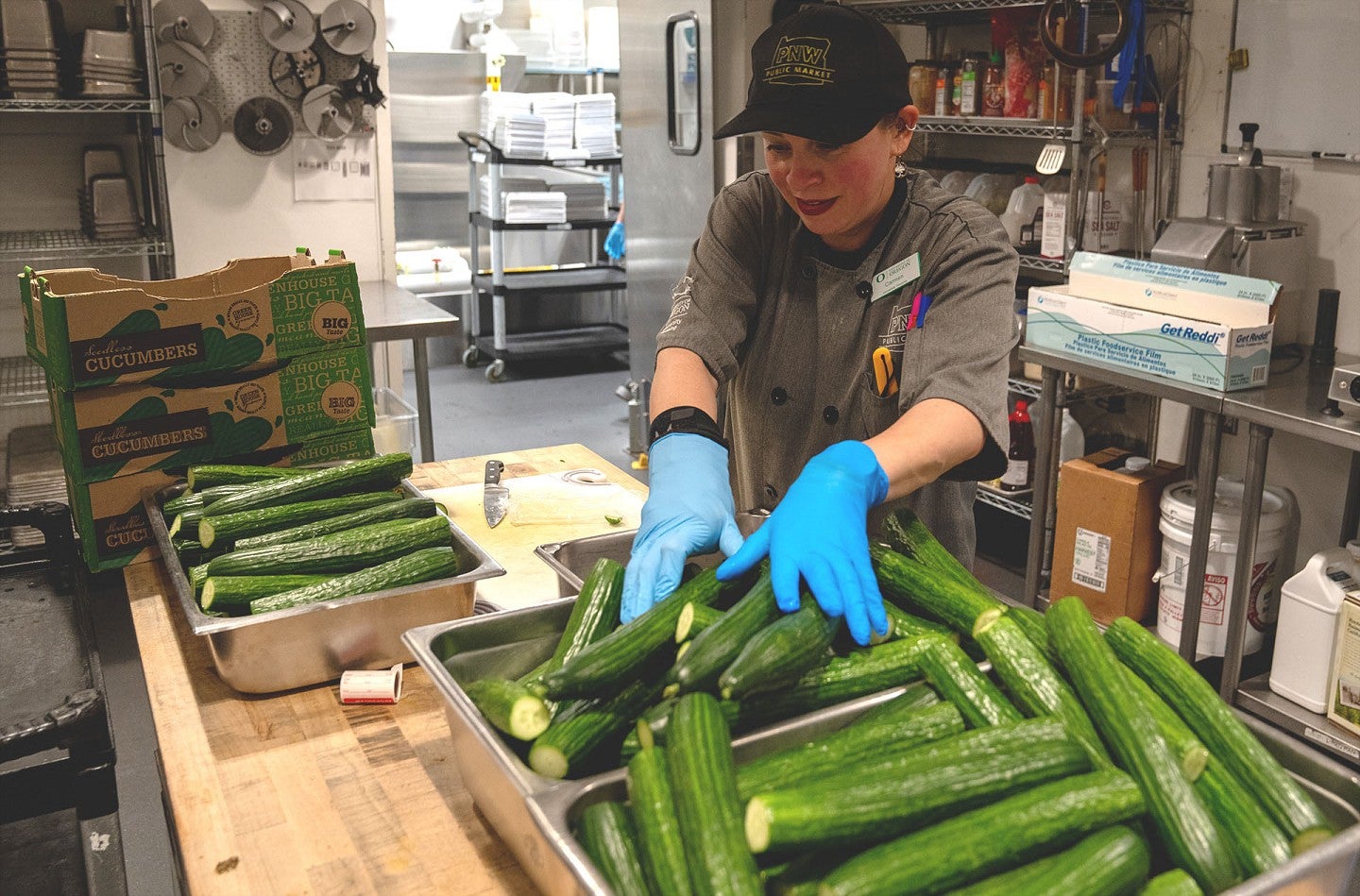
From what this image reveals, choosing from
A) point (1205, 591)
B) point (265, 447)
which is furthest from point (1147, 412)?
point (265, 447)

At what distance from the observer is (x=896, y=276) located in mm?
1853

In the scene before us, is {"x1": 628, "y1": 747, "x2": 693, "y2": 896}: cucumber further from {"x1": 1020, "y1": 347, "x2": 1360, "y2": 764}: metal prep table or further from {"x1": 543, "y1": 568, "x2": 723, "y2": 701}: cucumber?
{"x1": 1020, "y1": 347, "x2": 1360, "y2": 764}: metal prep table

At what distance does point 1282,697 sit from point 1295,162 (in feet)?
5.29

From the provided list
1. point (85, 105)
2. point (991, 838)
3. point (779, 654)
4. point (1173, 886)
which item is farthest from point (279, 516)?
point (85, 105)

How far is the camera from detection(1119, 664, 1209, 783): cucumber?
101 centimetres

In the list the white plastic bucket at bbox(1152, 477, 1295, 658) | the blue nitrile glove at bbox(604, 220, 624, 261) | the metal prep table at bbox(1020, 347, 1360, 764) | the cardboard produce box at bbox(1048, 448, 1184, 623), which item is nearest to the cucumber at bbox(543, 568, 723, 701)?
the metal prep table at bbox(1020, 347, 1360, 764)

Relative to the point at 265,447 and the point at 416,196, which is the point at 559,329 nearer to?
the point at 416,196

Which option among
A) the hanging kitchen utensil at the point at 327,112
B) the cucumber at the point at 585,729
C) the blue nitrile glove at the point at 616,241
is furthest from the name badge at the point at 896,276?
the blue nitrile glove at the point at 616,241

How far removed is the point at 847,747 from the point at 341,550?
0.92m

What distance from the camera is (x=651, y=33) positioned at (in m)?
5.30

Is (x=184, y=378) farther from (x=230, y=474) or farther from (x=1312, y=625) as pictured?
(x=1312, y=625)

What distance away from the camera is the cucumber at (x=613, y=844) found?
2.97 feet

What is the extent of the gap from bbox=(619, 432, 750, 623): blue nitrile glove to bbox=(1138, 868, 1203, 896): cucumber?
0.60m

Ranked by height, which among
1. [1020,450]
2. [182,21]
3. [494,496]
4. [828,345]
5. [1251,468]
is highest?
[182,21]
